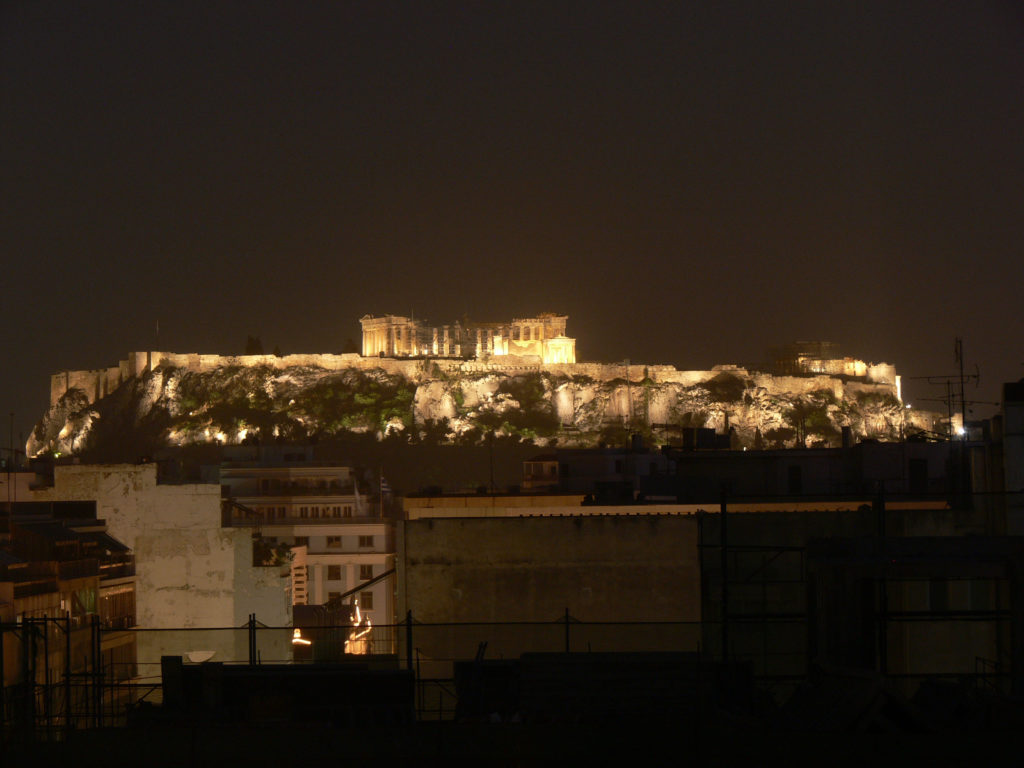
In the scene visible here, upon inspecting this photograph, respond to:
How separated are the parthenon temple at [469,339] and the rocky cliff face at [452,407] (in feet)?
25.6

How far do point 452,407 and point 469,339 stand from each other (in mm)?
15979

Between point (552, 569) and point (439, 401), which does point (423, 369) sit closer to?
point (439, 401)

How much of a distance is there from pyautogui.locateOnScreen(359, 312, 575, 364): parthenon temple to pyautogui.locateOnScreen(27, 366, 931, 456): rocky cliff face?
25.6 ft

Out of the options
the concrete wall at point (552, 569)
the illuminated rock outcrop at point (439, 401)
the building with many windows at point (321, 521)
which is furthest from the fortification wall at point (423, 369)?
A: the concrete wall at point (552, 569)

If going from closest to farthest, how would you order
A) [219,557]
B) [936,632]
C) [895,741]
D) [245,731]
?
[895,741] → [245,731] → [936,632] → [219,557]

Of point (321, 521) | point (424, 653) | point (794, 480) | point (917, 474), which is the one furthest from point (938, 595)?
point (321, 521)

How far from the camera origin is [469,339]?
136 m

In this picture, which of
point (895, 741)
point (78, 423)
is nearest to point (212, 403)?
point (78, 423)

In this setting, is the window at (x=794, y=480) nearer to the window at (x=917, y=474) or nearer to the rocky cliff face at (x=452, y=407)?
the window at (x=917, y=474)

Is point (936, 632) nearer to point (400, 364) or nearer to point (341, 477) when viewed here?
point (341, 477)

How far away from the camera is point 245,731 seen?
12.9m

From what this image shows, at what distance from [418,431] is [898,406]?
3612 centimetres

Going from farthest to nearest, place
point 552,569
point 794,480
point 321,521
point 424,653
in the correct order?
point 321,521 → point 794,480 → point 552,569 → point 424,653

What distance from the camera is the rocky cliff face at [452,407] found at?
11669 centimetres
